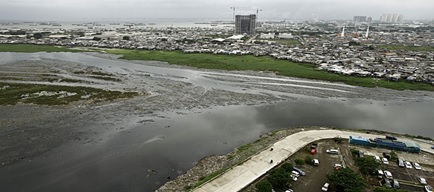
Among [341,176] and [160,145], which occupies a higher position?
[341,176]

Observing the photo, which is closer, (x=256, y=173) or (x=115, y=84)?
(x=256, y=173)

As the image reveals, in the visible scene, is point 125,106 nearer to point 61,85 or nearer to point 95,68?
point 61,85

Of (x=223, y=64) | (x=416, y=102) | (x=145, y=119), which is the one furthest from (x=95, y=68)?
(x=416, y=102)

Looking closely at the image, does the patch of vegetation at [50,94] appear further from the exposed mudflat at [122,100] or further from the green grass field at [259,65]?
the green grass field at [259,65]

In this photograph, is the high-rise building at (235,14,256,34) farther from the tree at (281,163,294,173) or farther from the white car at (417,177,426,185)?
the tree at (281,163,294,173)

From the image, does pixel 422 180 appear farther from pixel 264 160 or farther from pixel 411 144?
pixel 264 160
